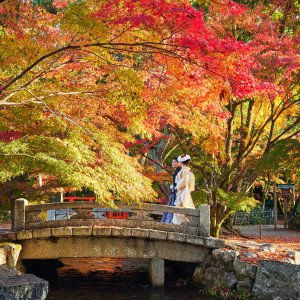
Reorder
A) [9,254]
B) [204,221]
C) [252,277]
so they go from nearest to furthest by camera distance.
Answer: [252,277], [9,254], [204,221]

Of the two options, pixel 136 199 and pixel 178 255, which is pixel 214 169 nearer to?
pixel 178 255

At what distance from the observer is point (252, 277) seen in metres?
8.88

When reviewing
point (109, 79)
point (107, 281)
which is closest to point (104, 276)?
point (107, 281)

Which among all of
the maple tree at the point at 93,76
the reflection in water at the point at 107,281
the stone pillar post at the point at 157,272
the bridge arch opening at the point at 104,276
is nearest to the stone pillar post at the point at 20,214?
the maple tree at the point at 93,76

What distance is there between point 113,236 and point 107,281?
154 cm

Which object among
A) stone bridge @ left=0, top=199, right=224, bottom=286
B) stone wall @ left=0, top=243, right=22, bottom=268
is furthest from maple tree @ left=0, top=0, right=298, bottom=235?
stone wall @ left=0, top=243, right=22, bottom=268

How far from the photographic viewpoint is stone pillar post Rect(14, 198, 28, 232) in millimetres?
10414

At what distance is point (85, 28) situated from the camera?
7.27 metres

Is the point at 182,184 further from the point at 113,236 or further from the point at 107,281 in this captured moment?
the point at 107,281

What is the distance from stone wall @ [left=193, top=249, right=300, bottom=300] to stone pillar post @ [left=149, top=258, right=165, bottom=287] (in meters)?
1.03

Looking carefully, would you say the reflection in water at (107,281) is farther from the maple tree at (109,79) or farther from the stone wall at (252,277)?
the maple tree at (109,79)

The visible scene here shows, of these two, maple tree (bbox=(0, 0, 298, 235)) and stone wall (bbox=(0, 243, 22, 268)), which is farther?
stone wall (bbox=(0, 243, 22, 268))

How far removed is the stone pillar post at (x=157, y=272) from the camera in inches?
413

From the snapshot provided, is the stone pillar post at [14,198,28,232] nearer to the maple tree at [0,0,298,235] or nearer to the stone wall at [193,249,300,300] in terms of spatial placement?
the maple tree at [0,0,298,235]
